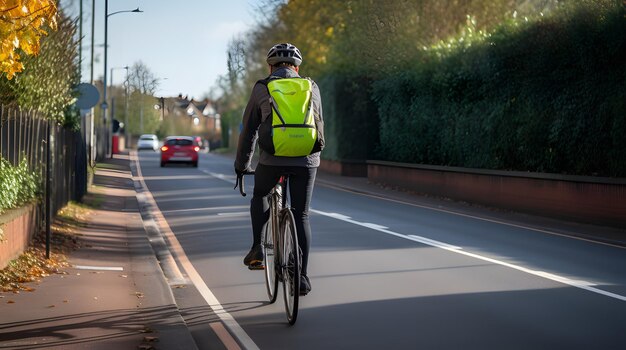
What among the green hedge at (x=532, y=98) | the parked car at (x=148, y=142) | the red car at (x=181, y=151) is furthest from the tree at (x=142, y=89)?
the parked car at (x=148, y=142)

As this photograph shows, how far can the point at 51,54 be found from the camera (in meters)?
16.3

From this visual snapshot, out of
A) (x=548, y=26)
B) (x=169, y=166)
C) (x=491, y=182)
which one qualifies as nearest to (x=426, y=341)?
(x=548, y=26)

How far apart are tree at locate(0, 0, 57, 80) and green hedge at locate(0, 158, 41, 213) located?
1836 mm

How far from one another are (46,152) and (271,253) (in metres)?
7.37

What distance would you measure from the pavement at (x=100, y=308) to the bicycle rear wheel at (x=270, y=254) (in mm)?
860

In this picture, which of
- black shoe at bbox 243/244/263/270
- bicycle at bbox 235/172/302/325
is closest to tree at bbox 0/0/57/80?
bicycle at bbox 235/172/302/325

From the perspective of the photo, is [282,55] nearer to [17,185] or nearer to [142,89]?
[17,185]

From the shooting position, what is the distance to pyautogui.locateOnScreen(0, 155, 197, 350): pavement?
7.49m

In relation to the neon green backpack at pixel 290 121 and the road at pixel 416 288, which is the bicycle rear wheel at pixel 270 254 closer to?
the road at pixel 416 288

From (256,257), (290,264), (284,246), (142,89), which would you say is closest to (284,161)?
(284,246)

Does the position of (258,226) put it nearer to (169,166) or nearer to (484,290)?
(484,290)

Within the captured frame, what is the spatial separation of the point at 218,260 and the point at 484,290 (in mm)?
3954

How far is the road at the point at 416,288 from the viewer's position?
8.05 metres

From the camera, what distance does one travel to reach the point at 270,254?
364 inches
